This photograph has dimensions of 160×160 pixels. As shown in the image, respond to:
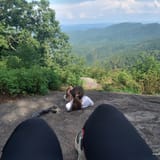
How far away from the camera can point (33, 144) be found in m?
1.90

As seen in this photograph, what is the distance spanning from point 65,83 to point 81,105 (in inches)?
92.3

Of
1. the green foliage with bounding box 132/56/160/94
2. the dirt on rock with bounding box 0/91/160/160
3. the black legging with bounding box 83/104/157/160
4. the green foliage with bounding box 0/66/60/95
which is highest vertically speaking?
the black legging with bounding box 83/104/157/160

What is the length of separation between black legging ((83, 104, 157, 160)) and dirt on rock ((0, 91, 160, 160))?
6.23ft

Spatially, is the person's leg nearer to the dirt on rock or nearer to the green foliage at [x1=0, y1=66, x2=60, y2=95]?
the dirt on rock

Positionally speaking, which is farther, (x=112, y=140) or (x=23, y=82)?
(x=23, y=82)

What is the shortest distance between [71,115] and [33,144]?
137 inches

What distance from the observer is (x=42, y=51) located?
16469 mm

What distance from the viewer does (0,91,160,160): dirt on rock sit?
4461 millimetres

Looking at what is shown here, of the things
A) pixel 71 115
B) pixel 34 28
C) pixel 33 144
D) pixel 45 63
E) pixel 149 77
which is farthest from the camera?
pixel 34 28

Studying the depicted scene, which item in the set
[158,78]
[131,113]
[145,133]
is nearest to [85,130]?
[145,133]

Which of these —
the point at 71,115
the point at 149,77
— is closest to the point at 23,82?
the point at 71,115

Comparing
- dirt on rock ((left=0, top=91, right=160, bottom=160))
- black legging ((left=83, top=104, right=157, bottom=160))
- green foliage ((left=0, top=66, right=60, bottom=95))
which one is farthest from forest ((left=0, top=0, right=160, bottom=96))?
black legging ((left=83, top=104, right=157, bottom=160))

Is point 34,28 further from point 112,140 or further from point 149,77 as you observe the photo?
point 112,140

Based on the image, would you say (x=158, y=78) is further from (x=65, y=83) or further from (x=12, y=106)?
(x=12, y=106)
